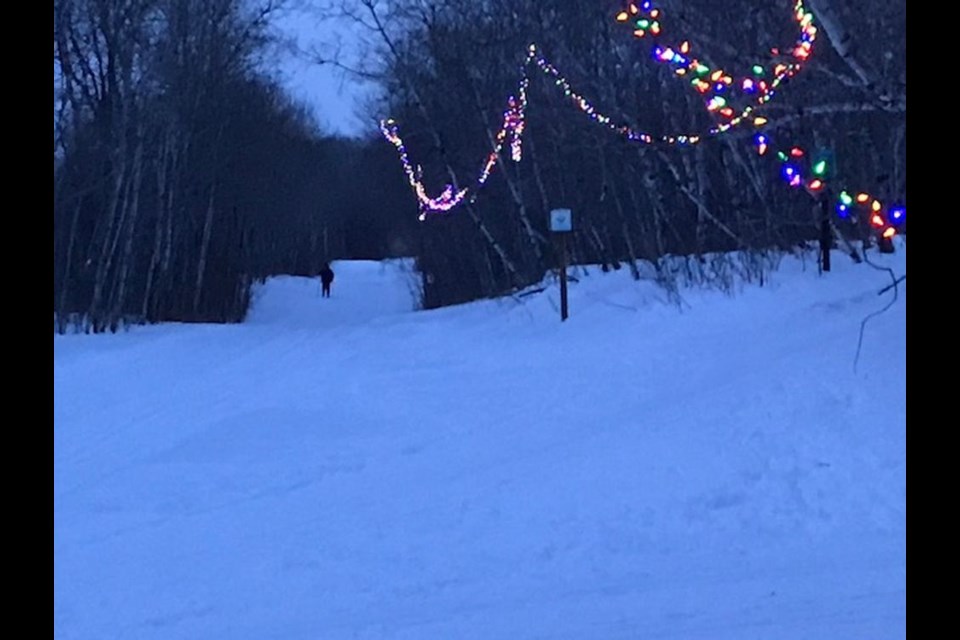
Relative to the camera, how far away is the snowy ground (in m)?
5.59

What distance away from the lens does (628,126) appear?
62.3 feet

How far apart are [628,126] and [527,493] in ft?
39.6

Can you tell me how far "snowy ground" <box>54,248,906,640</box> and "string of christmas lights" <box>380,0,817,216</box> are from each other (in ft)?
7.05

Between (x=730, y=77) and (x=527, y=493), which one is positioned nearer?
(x=527, y=493)

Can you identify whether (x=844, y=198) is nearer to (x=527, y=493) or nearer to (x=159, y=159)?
(x=527, y=493)

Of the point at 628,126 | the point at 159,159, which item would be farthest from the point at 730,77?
the point at 159,159

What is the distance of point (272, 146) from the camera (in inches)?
1553

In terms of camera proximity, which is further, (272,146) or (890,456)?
(272,146)

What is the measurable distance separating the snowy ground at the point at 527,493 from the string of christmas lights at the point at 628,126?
7.05 ft

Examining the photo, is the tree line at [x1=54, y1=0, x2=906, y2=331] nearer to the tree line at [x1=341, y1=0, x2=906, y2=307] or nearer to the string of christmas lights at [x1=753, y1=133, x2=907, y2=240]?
the tree line at [x1=341, y1=0, x2=906, y2=307]

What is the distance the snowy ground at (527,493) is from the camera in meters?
5.59
